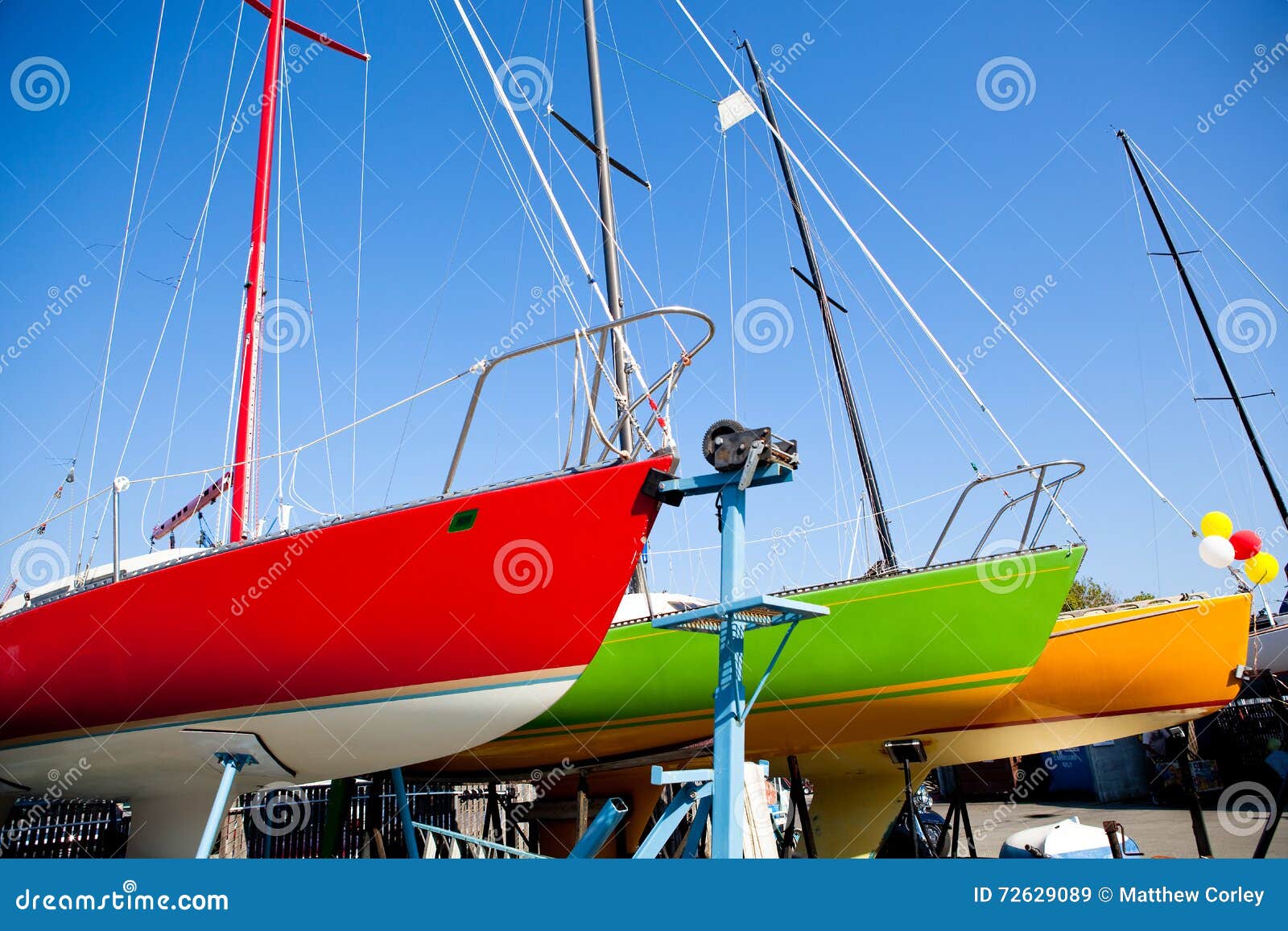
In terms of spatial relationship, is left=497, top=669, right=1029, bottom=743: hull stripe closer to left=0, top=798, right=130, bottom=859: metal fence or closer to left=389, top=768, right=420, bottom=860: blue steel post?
left=389, top=768, right=420, bottom=860: blue steel post

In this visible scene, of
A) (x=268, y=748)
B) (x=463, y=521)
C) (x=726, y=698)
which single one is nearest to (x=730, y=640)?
(x=726, y=698)

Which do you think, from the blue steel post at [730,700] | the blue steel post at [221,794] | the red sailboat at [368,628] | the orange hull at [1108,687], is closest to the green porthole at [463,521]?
the red sailboat at [368,628]

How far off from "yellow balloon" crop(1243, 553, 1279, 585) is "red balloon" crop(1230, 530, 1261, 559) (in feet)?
0.76

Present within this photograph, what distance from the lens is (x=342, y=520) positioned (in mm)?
5590

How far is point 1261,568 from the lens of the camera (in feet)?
37.4

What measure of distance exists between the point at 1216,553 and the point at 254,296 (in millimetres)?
11148

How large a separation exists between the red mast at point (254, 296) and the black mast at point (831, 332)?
19.7ft

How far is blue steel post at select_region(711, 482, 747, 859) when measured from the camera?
415 centimetres

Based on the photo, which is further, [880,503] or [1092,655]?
[880,503]
